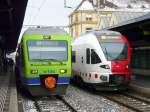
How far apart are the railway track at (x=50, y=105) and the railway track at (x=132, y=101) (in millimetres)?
1980

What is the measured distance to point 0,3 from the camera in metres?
26.2

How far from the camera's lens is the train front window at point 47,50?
1738 centimetres

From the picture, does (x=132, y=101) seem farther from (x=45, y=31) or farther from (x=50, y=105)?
(x=45, y=31)

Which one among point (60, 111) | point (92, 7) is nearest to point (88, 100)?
point (60, 111)

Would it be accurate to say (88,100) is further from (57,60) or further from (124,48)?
(124,48)

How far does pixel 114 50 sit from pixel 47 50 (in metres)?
3.63

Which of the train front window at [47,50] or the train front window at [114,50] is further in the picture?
the train front window at [114,50]

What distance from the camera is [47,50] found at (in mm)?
17531

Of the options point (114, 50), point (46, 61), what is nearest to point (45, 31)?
point (46, 61)

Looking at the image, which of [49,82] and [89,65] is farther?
[89,65]

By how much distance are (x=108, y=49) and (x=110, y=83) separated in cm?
147

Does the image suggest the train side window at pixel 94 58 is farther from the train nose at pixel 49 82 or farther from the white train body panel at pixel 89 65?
the train nose at pixel 49 82

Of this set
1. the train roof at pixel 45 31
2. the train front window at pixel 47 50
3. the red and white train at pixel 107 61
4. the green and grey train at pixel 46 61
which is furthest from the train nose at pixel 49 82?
the red and white train at pixel 107 61

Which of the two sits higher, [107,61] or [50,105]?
[107,61]
